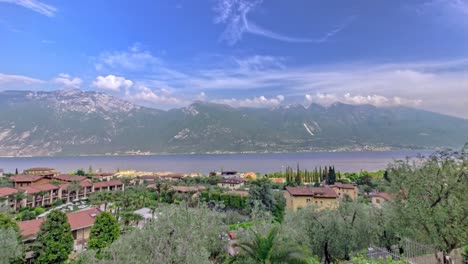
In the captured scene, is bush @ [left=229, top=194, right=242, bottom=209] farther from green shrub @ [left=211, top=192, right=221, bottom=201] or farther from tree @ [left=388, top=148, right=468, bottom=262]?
tree @ [left=388, top=148, right=468, bottom=262]

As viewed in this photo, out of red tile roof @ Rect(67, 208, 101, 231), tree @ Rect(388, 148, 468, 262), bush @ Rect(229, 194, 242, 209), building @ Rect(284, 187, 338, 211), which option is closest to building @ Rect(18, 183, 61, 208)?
red tile roof @ Rect(67, 208, 101, 231)

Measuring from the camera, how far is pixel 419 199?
13.1m

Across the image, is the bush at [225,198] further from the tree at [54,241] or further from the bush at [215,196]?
the tree at [54,241]

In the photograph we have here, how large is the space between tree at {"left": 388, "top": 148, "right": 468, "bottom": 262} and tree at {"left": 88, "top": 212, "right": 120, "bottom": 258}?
23608mm

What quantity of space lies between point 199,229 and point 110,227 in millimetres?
17905

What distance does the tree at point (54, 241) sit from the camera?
22.3 meters

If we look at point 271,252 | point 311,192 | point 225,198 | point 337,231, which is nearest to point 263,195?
point 311,192

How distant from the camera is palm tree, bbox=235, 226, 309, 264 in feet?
40.0

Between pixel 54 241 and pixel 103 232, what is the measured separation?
3.90 metres

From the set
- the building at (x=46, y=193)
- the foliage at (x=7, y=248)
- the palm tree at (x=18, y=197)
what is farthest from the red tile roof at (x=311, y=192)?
the palm tree at (x=18, y=197)

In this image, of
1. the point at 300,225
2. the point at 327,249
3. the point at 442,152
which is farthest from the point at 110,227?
the point at 442,152

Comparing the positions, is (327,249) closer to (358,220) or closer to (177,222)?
(358,220)

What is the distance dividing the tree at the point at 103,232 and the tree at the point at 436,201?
23.6 meters

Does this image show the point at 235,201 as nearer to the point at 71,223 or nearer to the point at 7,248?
the point at 71,223
